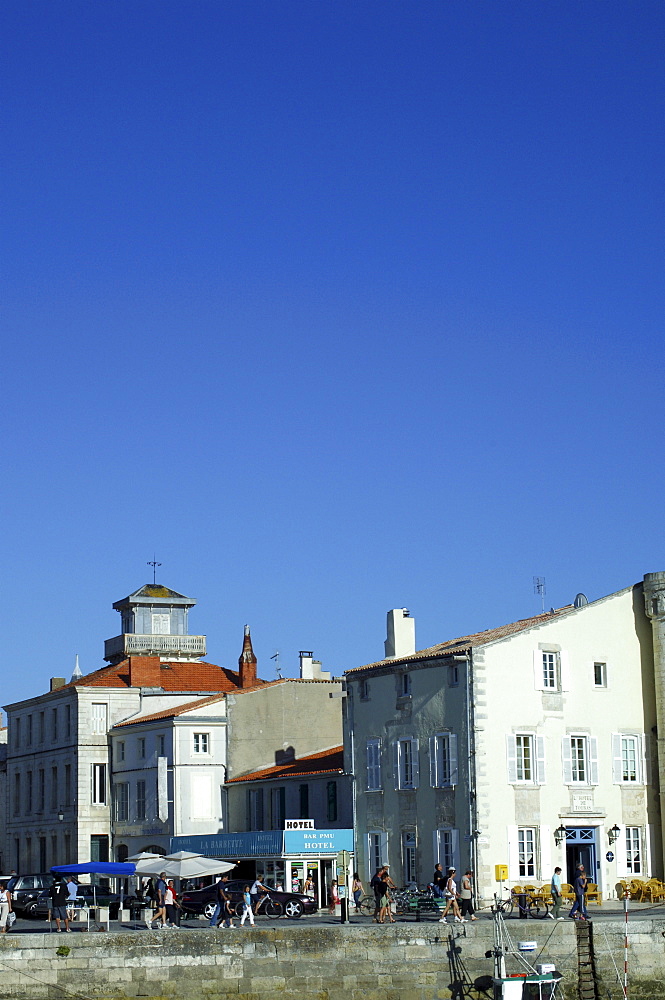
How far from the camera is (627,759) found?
190 ft

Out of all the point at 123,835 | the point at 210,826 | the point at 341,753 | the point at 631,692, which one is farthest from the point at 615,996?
the point at 123,835

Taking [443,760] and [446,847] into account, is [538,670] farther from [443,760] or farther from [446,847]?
[446,847]

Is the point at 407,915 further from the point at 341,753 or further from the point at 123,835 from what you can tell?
the point at 123,835

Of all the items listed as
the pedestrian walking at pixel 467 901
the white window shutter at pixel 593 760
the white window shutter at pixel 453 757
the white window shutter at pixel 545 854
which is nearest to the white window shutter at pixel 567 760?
the white window shutter at pixel 593 760

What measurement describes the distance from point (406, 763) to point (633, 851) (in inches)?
358

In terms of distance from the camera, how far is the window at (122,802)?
7675 centimetres

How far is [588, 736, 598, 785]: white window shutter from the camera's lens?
56812mm

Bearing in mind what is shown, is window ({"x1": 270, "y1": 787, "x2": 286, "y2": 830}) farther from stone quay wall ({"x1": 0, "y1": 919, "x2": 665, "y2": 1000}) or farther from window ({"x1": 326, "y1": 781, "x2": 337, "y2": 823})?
stone quay wall ({"x1": 0, "y1": 919, "x2": 665, "y2": 1000})

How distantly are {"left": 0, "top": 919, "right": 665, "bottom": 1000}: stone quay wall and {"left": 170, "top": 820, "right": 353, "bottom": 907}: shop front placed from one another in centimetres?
1438

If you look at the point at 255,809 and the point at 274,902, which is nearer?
the point at 274,902

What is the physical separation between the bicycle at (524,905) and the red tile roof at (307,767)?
42.4 feet

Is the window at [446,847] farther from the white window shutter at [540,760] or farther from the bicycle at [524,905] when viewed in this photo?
the white window shutter at [540,760]

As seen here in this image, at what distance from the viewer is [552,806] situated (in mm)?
55594

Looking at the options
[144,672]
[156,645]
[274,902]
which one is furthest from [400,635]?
[156,645]
